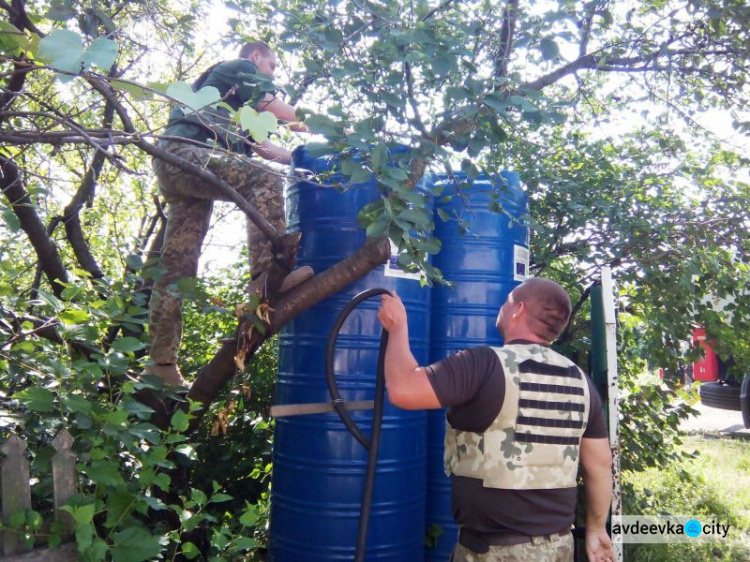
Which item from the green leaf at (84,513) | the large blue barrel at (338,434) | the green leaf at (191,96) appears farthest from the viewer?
the large blue barrel at (338,434)

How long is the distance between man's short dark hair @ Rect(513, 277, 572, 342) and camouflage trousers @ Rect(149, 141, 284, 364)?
1.25 m

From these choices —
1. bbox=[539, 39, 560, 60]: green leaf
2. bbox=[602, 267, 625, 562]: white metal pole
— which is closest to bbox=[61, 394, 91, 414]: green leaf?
bbox=[539, 39, 560, 60]: green leaf

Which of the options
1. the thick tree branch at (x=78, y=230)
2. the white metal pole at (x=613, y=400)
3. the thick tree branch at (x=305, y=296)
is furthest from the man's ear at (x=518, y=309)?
the thick tree branch at (x=78, y=230)

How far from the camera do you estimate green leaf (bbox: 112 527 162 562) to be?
1.93m

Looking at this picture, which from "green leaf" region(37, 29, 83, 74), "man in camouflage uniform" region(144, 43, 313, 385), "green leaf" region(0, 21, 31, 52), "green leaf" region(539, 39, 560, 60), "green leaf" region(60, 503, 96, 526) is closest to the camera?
"green leaf" region(37, 29, 83, 74)

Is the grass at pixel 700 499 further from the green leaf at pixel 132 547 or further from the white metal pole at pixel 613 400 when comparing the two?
the green leaf at pixel 132 547

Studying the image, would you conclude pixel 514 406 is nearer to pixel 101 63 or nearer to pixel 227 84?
pixel 101 63

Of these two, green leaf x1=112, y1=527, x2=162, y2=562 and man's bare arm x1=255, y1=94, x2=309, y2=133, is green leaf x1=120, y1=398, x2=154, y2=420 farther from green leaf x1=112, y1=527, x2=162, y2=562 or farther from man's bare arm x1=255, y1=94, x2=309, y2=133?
man's bare arm x1=255, y1=94, x2=309, y2=133

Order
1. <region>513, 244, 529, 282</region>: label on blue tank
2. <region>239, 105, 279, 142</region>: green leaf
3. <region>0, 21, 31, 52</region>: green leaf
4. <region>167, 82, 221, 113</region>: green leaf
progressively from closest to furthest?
1. <region>167, 82, 221, 113</region>: green leaf
2. <region>239, 105, 279, 142</region>: green leaf
3. <region>0, 21, 31, 52</region>: green leaf
4. <region>513, 244, 529, 282</region>: label on blue tank

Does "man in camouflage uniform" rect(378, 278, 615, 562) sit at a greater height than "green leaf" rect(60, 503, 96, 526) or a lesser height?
greater

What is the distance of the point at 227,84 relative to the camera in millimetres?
3066

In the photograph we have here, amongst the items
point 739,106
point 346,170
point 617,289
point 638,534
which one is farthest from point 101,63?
point 638,534

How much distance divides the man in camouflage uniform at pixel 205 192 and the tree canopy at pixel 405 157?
0.15 m

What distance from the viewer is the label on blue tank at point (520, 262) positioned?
329 centimetres
